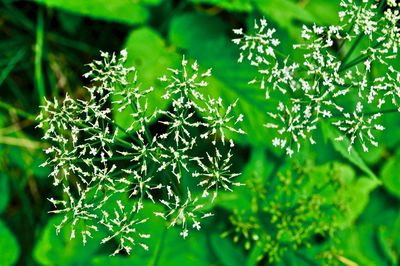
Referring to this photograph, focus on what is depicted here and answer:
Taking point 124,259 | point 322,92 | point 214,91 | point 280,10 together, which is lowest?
point 124,259

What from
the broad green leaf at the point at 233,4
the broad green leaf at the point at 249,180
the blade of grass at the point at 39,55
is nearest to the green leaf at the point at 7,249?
the blade of grass at the point at 39,55

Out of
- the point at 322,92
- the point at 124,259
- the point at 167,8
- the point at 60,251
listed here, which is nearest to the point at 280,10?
the point at 167,8

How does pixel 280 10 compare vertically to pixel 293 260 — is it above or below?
above

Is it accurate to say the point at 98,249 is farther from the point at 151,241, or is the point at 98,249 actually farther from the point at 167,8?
the point at 167,8

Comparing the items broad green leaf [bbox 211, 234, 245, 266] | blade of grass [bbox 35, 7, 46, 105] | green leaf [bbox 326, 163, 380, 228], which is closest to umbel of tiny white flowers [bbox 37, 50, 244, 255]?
broad green leaf [bbox 211, 234, 245, 266]

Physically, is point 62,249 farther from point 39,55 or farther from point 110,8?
point 110,8

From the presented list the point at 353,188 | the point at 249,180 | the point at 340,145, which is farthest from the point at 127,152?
the point at 353,188

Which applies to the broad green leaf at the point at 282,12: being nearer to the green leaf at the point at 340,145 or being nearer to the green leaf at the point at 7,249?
the green leaf at the point at 340,145
